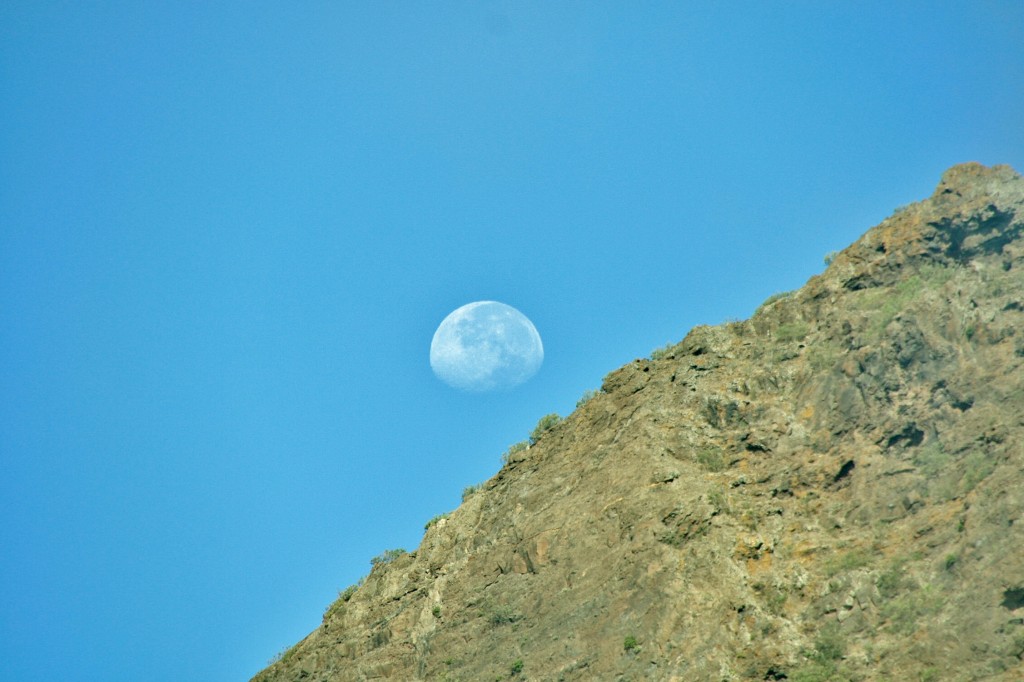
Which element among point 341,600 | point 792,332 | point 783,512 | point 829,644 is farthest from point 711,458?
point 341,600

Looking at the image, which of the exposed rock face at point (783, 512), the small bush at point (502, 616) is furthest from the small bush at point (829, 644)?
the small bush at point (502, 616)

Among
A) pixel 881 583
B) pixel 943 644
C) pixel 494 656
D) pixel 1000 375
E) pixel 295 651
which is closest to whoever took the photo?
pixel 943 644

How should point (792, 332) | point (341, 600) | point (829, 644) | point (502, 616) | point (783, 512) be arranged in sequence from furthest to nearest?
point (341, 600) < point (792, 332) < point (502, 616) < point (783, 512) < point (829, 644)

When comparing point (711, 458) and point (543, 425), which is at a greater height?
point (543, 425)

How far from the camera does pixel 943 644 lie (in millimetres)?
25406

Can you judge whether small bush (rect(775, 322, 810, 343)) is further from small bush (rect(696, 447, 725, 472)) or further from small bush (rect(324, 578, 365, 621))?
small bush (rect(324, 578, 365, 621))

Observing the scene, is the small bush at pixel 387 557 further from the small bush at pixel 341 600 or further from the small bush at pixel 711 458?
the small bush at pixel 711 458

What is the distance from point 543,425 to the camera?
49.3 meters

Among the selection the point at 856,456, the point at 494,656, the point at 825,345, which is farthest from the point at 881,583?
the point at 494,656

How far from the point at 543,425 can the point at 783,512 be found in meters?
17.8

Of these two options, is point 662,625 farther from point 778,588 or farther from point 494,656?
point 494,656

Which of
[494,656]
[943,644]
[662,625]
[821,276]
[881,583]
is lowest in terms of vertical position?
[943,644]

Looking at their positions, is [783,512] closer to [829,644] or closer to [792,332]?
[829,644]

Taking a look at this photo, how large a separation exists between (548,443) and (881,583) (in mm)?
20446
